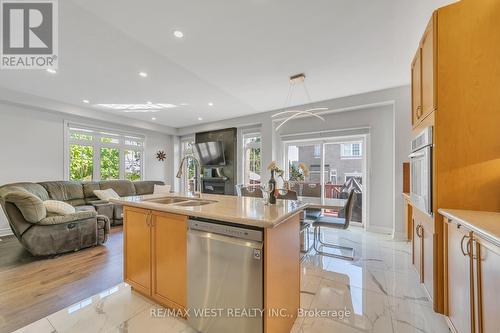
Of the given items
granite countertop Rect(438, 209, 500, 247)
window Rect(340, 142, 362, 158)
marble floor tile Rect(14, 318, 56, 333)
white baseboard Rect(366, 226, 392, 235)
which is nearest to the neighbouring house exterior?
window Rect(340, 142, 362, 158)

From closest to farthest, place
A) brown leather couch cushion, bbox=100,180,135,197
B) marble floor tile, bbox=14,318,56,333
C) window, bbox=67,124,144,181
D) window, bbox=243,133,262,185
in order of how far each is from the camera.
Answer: marble floor tile, bbox=14,318,56,333
window, bbox=67,124,144,181
brown leather couch cushion, bbox=100,180,135,197
window, bbox=243,133,262,185

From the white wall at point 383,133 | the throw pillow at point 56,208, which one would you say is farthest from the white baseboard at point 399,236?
the throw pillow at point 56,208

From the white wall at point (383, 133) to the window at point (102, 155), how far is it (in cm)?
516

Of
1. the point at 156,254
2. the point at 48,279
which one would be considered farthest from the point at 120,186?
the point at 156,254

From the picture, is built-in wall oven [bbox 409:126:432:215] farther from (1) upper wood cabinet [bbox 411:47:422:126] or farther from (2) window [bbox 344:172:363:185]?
(2) window [bbox 344:172:363:185]

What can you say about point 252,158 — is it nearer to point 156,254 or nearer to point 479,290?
point 156,254

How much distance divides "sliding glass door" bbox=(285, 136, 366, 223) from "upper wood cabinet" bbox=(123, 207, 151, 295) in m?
2.91

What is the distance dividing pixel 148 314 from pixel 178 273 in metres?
0.51

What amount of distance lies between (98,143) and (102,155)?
34cm

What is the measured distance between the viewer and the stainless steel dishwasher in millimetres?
1223

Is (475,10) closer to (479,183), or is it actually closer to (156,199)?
(479,183)

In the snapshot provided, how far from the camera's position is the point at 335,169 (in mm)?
4555

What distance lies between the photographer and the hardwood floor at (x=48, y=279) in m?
1.74

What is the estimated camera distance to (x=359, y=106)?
400 cm
